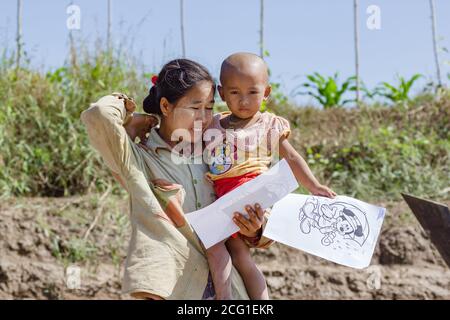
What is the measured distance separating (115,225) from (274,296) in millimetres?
1443

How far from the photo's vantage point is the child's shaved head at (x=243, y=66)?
270cm

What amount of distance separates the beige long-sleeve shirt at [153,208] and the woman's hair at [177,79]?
6.2 inches

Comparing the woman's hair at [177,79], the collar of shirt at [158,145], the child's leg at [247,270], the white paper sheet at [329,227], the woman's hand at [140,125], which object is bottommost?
the child's leg at [247,270]

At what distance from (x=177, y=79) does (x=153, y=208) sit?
46cm

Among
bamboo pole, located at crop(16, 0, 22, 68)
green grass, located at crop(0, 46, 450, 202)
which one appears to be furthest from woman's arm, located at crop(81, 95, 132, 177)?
bamboo pole, located at crop(16, 0, 22, 68)

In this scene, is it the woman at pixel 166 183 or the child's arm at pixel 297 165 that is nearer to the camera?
the woman at pixel 166 183

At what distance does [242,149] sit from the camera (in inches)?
109

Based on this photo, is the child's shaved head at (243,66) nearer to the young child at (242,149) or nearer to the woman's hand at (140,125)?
the young child at (242,149)

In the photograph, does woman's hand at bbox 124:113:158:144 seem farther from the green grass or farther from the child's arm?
the green grass

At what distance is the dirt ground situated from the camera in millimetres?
6141

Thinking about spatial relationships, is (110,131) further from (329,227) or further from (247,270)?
(329,227)

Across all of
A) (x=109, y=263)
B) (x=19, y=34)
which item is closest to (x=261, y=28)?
(x=19, y=34)

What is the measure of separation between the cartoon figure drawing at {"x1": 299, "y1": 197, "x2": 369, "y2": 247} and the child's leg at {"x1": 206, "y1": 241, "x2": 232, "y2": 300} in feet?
0.93

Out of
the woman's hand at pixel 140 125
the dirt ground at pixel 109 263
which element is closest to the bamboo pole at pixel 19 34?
the dirt ground at pixel 109 263
